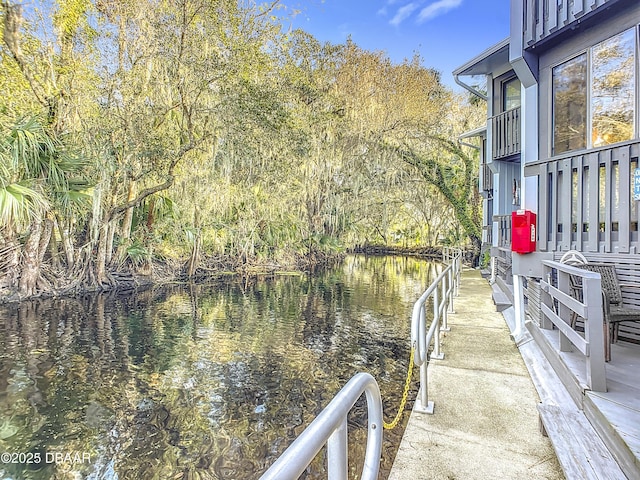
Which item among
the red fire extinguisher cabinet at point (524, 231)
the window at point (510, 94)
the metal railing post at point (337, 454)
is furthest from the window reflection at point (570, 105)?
the window at point (510, 94)

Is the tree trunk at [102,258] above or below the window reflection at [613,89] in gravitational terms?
below

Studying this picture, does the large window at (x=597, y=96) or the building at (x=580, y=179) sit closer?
the building at (x=580, y=179)

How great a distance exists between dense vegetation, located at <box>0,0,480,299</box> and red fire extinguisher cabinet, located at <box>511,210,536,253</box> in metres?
8.62

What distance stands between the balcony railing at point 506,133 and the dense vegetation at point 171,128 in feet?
20.2

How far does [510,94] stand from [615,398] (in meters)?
9.57

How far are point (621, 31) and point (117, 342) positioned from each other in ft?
26.9

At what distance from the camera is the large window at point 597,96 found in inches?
174

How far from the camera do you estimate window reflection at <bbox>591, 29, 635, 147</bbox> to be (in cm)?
440

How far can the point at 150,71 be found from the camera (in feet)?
34.6

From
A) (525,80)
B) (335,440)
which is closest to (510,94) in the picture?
(525,80)

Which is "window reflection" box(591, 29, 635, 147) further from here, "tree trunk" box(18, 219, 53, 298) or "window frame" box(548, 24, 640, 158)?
"tree trunk" box(18, 219, 53, 298)

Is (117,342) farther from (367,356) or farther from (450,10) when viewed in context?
(450,10)

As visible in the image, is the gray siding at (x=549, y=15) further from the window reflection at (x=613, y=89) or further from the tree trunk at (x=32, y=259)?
the tree trunk at (x=32, y=259)

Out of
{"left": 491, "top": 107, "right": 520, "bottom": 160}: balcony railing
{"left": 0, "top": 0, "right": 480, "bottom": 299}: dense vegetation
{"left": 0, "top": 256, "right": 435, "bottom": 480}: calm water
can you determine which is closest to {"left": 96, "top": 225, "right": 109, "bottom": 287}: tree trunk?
{"left": 0, "top": 0, "right": 480, "bottom": 299}: dense vegetation
